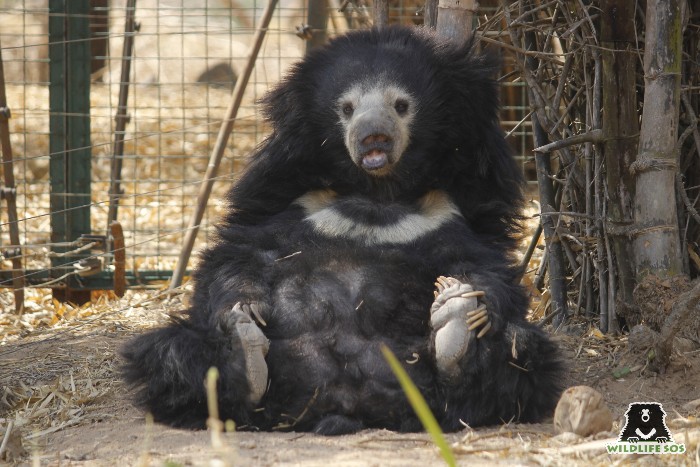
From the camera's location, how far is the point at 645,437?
3334 mm

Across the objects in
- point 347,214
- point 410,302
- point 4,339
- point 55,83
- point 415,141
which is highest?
point 55,83

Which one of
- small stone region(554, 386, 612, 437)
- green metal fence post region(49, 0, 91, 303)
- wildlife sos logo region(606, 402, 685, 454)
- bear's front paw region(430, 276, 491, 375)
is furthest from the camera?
green metal fence post region(49, 0, 91, 303)

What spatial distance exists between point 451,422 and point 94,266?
14.6ft

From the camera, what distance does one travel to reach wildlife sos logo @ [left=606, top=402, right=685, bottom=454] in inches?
128

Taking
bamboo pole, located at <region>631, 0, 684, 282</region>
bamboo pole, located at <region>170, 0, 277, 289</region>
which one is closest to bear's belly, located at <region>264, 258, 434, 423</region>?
bamboo pole, located at <region>631, 0, 684, 282</region>

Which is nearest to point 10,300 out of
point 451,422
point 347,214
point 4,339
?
point 4,339

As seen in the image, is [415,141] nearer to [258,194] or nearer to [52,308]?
[258,194]

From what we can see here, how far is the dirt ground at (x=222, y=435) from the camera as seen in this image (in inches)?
132

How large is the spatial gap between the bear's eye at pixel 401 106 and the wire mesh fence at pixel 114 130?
3.21 ft

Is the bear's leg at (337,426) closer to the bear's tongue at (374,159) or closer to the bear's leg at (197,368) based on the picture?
the bear's leg at (197,368)

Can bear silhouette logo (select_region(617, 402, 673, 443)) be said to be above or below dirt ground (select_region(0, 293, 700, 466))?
above

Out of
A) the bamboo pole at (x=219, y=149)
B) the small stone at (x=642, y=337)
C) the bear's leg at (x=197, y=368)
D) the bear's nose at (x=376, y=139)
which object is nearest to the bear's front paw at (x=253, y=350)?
the bear's leg at (x=197, y=368)

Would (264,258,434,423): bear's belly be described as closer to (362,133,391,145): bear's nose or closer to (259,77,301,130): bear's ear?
(362,133,391,145): bear's nose

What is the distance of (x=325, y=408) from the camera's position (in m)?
3.99
